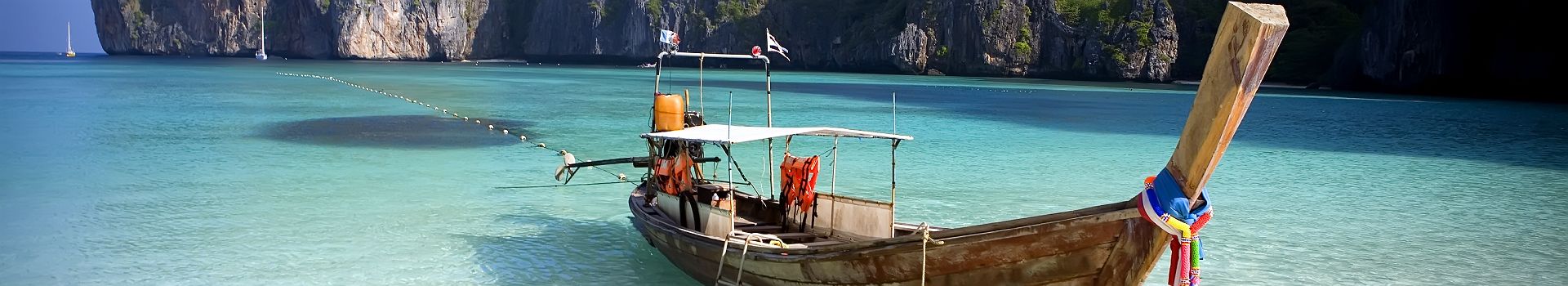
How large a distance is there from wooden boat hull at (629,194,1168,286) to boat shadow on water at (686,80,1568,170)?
72.8ft

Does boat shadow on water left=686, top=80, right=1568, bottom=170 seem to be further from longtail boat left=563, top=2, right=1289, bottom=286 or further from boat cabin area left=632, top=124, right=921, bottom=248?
longtail boat left=563, top=2, right=1289, bottom=286

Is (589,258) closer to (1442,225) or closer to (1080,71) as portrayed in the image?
(1442,225)

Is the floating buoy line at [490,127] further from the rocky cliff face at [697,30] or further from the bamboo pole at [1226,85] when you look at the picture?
the rocky cliff face at [697,30]

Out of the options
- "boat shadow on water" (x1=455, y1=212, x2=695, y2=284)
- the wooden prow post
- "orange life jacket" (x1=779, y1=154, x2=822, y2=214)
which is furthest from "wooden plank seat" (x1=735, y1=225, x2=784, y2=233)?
the wooden prow post

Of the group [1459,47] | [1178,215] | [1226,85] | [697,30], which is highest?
[697,30]

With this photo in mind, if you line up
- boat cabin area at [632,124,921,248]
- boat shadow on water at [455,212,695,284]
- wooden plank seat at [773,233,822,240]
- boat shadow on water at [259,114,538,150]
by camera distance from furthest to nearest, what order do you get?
1. boat shadow on water at [259,114,538,150]
2. boat shadow on water at [455,212,695,284]
3. wooden plank seat at [773,233,822,240]
4. boat cabin area at [632,124,921,248]

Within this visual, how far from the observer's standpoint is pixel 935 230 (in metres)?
8.85

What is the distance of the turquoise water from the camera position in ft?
43.2

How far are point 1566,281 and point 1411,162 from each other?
1379cm

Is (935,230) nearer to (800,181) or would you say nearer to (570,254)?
(800,181)

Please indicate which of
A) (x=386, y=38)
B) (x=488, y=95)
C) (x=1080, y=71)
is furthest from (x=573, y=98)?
(x=386, y=38)

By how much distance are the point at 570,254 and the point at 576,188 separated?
224 inches

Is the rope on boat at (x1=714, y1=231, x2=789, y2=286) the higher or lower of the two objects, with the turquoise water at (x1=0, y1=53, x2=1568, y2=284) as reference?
higher

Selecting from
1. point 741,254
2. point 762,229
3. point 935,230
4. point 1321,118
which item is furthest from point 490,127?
point 1321,118
